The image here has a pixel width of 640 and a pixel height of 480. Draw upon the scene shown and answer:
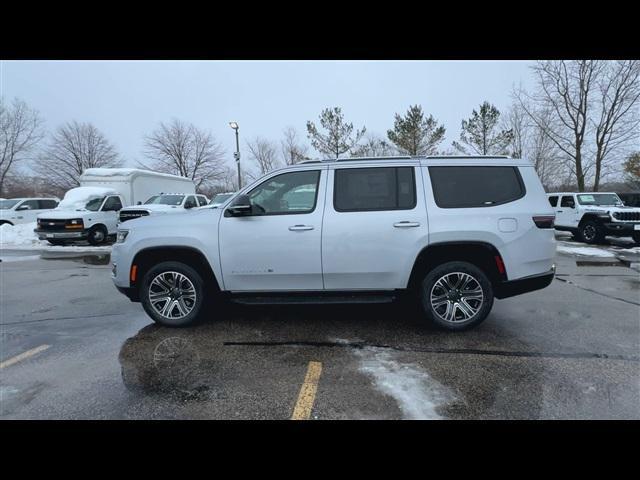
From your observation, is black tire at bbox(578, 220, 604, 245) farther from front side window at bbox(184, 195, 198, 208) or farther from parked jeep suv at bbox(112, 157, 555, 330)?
front side window at bbox(184, 195, 198, 208)

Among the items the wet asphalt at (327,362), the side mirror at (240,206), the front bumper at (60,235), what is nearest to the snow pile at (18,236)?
the front bumper at (60,235)

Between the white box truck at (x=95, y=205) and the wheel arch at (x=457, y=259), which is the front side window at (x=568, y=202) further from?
the white box truck at (x=95, y=205)

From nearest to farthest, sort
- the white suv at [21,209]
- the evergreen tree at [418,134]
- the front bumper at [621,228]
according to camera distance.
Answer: the front bumper at [621,228] < the white suv at [21,209] < the evergreen tree at [418,134]

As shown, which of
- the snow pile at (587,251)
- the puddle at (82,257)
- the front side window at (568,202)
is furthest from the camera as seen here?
the front side window at (568,202)

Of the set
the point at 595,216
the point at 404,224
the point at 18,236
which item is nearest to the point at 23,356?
the point at 404,224

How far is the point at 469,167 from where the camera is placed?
4004 millimetres

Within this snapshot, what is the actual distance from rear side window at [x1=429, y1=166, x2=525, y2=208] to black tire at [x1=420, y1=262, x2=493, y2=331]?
2.47 ft

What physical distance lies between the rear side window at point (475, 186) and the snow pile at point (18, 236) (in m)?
15.3

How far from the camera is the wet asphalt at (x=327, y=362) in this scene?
8.44 feet

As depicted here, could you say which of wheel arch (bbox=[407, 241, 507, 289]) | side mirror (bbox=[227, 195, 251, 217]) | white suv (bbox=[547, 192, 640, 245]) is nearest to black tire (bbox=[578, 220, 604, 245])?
white suv (bbox=[547, 192, 640, 245])

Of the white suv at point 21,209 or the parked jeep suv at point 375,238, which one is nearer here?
the parked jeep suv at point 375,238

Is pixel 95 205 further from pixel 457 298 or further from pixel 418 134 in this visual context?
pixel 418 134

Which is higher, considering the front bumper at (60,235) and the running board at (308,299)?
the front bumper at (60,235)
